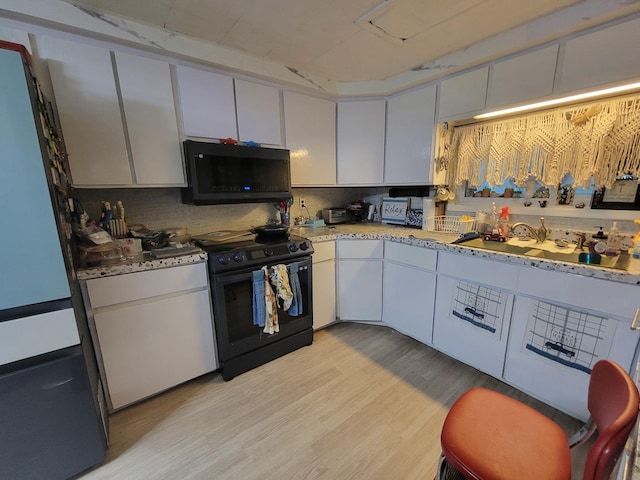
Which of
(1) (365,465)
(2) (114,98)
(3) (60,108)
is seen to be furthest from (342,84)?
(1) (365,465)

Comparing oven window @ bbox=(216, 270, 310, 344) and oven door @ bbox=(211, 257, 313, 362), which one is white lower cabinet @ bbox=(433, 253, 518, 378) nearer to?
oven door @ bbox=(211, 257, 313, 362)

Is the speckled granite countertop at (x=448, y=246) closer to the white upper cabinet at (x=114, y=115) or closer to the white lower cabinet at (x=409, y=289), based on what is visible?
the white lower cabinet at (x=409, y=289)

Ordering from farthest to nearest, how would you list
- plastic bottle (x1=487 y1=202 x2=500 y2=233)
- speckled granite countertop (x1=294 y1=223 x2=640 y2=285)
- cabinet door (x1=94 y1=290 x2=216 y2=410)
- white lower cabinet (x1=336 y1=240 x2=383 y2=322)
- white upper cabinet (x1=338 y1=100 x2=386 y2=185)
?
white upper cabinet (x1=338 y1=100 x2=386 y2=185)
white lower cabinet (x1=336 y1=240 x2=383 y2=322)
plastic bottle (x1=487 y1=202 x2=500 y2=233)
cabinet door (x1=94 y1=290 x2=216 y2=410)
speckled granite countertop (x1=294 y1=223 x2=640 y2=285)

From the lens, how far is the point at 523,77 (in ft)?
5.55

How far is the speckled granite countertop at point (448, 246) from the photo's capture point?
130 centimetres

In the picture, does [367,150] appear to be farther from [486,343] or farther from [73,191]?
[73,191]

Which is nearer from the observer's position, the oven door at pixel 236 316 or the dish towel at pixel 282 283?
the oven door at pixel 236 316

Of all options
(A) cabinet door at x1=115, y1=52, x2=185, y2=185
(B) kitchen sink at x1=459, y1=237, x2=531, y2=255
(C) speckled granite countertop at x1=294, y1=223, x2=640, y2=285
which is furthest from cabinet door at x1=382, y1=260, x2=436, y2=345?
(A) cabinet door at x1=115, y1=52, x2=185, y2=185

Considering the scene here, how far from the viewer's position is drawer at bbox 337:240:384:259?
2361mm

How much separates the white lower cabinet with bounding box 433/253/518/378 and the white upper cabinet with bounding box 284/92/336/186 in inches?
52.0

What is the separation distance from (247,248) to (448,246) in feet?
4.62

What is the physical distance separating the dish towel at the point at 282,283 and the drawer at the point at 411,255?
93cm

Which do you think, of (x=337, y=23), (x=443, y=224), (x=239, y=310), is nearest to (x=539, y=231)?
(x=443, y=224)

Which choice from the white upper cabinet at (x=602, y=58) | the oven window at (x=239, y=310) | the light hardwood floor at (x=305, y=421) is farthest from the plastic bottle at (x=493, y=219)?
the oven window at (x=239, y=310)
